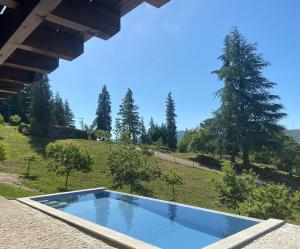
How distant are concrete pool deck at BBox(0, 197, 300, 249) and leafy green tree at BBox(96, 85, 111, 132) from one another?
202 feet

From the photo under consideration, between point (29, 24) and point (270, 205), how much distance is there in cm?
1439

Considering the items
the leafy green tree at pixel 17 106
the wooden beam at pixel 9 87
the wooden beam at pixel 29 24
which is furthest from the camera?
the leafy green tree at pixel 17 106

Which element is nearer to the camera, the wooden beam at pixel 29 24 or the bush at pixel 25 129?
the wooden beam at pixel 29 24

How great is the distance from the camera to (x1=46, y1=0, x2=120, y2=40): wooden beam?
2.07 meters

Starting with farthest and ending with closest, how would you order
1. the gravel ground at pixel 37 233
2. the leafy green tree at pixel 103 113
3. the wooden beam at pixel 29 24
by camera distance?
the leafy green tree at pixel 103 113 → the gravel ground at pixel 37 233 → the wooden beam at pixel 29 24

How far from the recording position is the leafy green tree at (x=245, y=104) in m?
37.1

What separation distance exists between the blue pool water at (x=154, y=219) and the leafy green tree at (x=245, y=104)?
77.9ft

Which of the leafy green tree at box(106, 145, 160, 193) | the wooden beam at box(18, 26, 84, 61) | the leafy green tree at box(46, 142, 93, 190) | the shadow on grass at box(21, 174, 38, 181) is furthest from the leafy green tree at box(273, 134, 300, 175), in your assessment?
the wooden beam at box(18, 26, 84, 61)

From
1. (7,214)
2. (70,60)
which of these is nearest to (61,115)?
(7,214)

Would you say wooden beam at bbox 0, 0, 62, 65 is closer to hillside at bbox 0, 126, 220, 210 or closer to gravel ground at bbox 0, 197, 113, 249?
gravel ground at bbox 0, 197, 113, 249

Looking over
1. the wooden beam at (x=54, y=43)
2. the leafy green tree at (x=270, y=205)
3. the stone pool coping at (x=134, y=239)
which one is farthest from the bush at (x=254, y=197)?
the wooden beam at (x=54, y=43)

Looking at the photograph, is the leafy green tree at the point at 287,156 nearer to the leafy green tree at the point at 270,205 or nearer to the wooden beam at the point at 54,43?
the leafy green tree at the point at 270,205

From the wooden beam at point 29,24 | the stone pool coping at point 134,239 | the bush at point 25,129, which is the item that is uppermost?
the bush at point 25,129

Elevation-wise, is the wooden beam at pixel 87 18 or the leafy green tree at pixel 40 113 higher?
the leafy green tree at pixel 40 113
